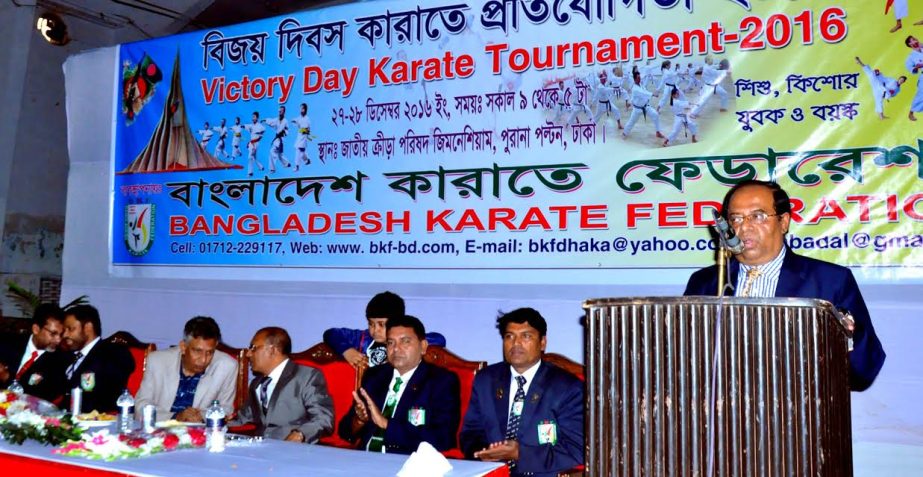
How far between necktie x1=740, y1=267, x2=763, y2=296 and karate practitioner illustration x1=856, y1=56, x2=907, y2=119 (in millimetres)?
1653

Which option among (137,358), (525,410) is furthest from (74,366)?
(525,410)

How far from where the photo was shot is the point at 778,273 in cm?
235

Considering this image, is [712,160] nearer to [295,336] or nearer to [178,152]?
[295,336]

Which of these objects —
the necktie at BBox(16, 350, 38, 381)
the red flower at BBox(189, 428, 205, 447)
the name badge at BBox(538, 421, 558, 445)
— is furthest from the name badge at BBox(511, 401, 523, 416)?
the necktie at BBox(16, 350, 38, 381)

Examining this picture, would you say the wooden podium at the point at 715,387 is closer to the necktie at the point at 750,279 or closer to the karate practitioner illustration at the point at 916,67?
the necktie at the point at 750,279

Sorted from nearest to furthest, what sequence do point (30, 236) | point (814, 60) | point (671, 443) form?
1. point (671, 443)
2. point (814, 60)
3. point (30, 236)

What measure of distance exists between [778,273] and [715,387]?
865 mm

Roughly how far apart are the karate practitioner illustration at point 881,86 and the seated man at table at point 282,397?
2.72 metres

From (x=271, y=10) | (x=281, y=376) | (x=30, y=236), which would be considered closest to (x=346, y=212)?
(x=281, y=376)

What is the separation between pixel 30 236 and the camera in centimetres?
798

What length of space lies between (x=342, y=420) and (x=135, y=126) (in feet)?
9.45

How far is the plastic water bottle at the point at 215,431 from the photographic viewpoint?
113 inches

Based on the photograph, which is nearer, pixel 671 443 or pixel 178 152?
pixel 671 443

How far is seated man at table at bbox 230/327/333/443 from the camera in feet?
12.6
